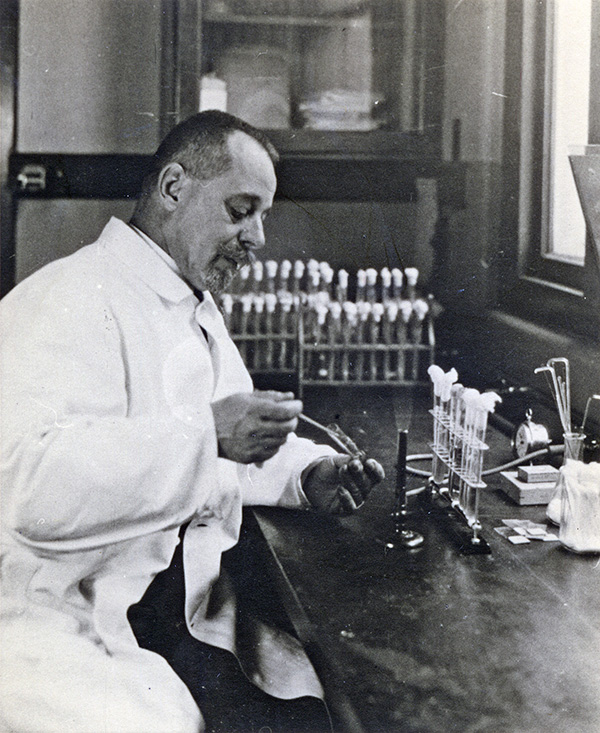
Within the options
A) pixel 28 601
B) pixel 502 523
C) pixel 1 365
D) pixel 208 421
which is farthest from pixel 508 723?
pixel 1 365

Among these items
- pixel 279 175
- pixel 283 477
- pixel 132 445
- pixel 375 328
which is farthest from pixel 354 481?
pixel 375 328

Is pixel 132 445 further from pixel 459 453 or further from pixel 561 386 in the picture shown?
pixel 561 386

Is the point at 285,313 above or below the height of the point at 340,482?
above

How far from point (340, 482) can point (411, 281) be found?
0.85m

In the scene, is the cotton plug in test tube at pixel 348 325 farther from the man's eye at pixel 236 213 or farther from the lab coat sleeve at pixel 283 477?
the man's eye at pixel 236 213

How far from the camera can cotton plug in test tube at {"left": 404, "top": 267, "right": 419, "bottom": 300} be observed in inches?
77.8

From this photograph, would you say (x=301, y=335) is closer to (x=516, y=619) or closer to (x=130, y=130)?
(x=130, y=130)

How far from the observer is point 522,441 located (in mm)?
1583

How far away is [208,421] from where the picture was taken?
112 cm

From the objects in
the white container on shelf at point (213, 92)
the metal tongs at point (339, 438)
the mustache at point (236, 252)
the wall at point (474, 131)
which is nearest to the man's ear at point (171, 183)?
the mustache at point (236, 252)

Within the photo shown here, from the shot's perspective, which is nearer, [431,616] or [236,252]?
[431,616]

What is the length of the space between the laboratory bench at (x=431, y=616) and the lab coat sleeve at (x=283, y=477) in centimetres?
2

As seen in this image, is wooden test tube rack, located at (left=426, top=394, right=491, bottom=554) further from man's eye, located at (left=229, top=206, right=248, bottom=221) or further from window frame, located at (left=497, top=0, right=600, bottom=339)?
man's eye, located at (left=229, top=206, right=248, bottom=221)

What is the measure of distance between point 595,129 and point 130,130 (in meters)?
0.97
